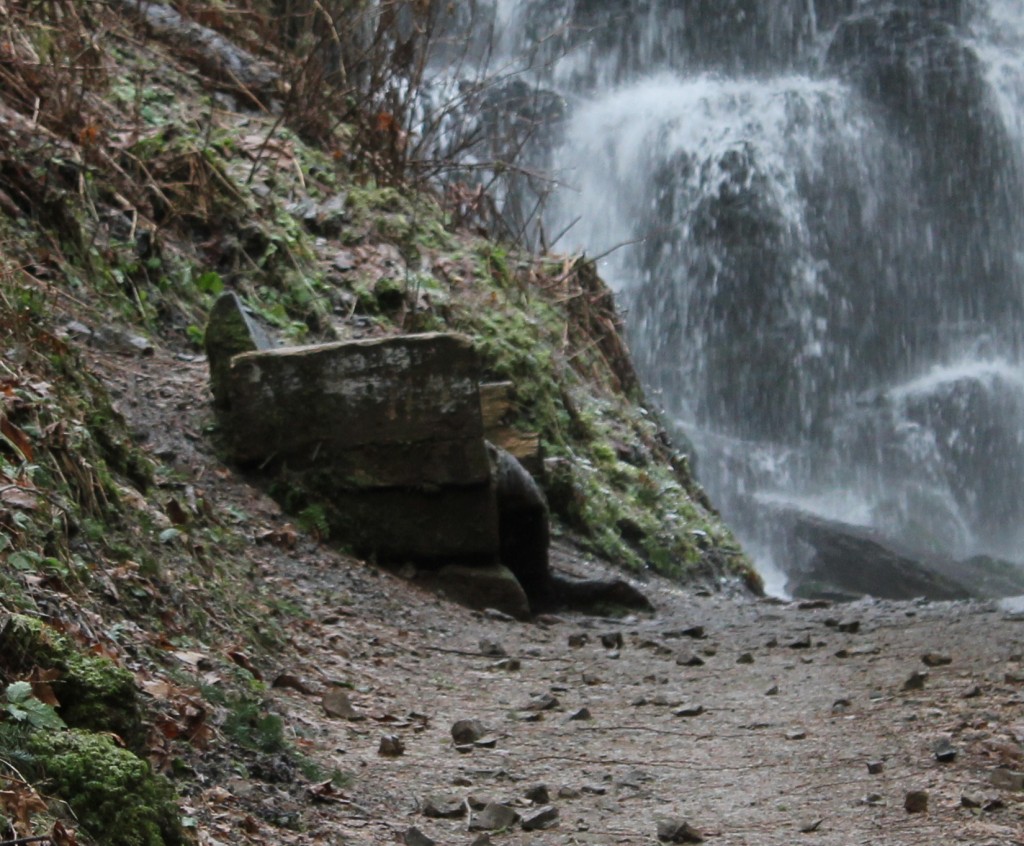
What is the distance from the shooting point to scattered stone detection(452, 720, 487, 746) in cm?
356

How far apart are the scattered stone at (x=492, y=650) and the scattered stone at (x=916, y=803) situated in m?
2.26

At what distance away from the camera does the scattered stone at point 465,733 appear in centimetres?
356

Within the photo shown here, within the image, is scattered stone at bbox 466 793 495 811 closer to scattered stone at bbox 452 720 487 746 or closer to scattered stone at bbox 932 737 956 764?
scattered stone at bbox 452 720 487 746

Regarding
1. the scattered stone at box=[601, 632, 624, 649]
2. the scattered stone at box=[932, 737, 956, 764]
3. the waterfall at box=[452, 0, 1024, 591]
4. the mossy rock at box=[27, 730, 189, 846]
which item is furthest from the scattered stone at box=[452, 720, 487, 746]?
the waterfall at box=[452, 0, 1024, 591]

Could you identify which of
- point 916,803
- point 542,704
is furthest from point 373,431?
point 916,803

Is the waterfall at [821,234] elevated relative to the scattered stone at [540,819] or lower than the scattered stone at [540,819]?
elevated

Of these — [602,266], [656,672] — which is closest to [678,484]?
[656,672]

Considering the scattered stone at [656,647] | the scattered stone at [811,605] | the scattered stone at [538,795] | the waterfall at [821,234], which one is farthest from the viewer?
the waterfall at [821,234]

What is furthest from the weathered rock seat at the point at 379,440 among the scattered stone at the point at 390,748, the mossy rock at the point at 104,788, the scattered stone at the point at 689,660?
the mossy rock at the point at 104,788

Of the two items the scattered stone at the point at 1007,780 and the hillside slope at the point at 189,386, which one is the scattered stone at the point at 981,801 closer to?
the scattered stone at the point at 1007,780

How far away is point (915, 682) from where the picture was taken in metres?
3.96

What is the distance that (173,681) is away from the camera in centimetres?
305

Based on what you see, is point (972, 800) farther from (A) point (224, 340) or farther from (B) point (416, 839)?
(A) point (224, 340)

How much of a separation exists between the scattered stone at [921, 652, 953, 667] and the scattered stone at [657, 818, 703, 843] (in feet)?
6.00
